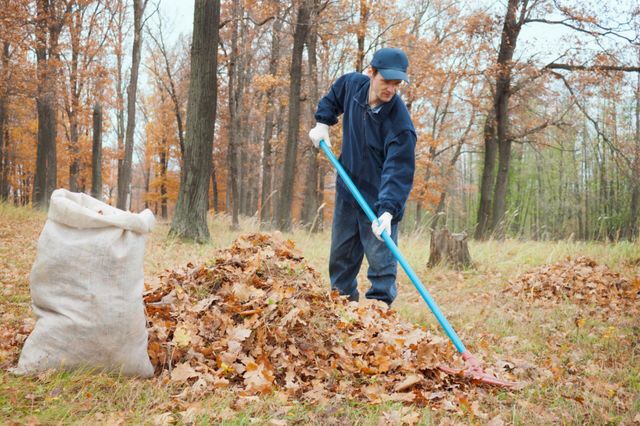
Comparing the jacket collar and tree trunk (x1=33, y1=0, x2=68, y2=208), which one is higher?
tree trunk (x1=33, y1=0, x2=68, y2=208)

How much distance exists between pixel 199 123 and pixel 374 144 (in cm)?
429

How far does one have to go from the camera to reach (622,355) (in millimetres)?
3539

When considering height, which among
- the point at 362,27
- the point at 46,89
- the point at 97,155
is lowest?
the point at 97,155

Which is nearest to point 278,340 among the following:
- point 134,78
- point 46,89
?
point 46,89

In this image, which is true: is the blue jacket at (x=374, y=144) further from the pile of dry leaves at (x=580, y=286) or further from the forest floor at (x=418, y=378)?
the pile of dry leaves at (x=580, y=286)

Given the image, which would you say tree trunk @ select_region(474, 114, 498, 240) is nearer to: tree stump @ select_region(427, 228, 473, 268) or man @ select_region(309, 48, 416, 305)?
tree stump @ select_region(427, 228, 473, 268)

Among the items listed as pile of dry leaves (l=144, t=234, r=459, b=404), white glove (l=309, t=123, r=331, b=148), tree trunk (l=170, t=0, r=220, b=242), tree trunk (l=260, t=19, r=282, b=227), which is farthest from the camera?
tree trunk (l=260, t=19, r=282, b=227)

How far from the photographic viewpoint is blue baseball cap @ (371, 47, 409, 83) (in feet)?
10.9

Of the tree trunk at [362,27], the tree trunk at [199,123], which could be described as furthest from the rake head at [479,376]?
the tree trunk at [362,27]

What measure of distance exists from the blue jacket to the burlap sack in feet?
6.00

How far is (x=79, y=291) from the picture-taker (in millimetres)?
2271

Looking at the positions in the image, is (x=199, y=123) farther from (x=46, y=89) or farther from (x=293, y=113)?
(x=46, y=89)

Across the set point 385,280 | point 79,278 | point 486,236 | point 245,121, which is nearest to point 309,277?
point 385,280

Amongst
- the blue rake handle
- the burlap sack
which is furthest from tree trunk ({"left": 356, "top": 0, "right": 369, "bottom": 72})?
the burlap sack
